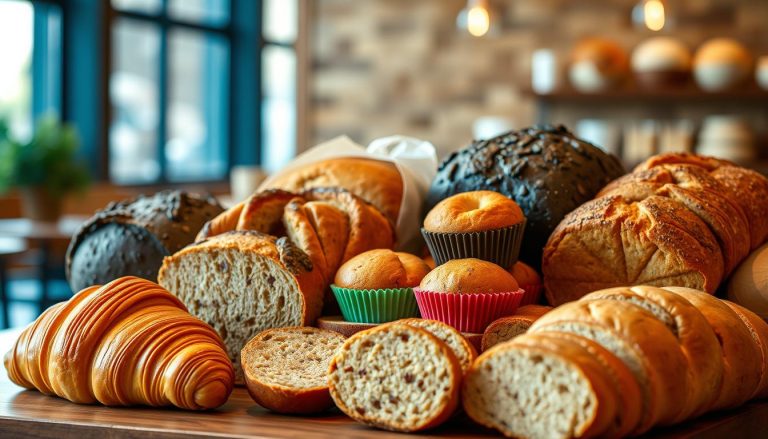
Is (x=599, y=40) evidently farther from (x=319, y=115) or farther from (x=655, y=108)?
(x=319, y=115)

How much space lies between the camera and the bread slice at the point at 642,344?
1.03 m

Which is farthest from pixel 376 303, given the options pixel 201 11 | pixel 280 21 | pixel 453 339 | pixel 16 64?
pixel 280 21

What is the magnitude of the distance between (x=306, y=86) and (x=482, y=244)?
695 centimetres

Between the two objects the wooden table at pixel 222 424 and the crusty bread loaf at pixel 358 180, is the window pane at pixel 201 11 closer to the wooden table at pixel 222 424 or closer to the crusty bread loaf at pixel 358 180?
the crusty bread loaf at pixel 358 180

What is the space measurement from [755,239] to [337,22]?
22.1 feet

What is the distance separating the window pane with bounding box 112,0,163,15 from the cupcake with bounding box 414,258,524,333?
626cm

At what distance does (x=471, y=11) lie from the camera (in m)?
6.15

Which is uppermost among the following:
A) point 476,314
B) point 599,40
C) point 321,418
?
point 599,40

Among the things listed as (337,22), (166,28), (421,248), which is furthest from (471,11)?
(421,248)

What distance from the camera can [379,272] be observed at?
1.39 meters

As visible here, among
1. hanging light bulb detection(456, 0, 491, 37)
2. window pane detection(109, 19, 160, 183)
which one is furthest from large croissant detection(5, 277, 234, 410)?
window pane detection(109, 19, 160, 183)

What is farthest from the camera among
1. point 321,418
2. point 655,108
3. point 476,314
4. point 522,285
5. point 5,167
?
point 655,108

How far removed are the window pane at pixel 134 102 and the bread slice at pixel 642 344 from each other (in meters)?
6.34

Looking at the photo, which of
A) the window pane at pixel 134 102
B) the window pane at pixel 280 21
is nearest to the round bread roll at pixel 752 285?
the window pane at pixel 134 102
